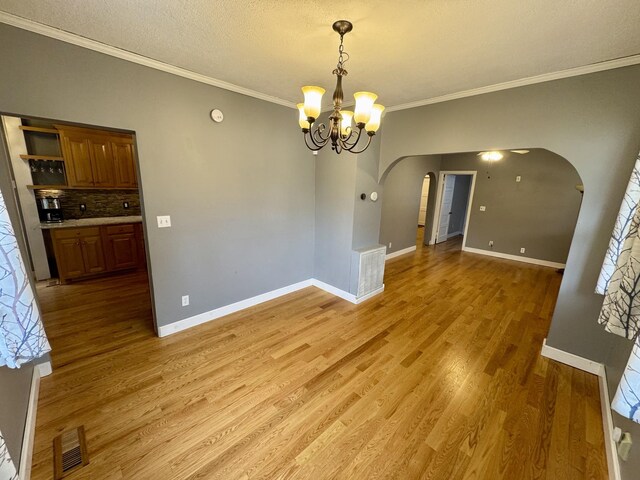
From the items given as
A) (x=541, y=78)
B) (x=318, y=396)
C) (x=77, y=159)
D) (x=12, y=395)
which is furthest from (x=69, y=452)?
(x=541, y=78)

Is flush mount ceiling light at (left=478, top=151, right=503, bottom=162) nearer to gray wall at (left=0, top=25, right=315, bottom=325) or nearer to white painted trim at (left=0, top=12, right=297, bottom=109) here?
gray wall at (left=0, top=25, right=315, bottom=325)

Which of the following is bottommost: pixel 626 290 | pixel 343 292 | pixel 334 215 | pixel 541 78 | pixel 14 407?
pixel 343 292

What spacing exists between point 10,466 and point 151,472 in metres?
0.91

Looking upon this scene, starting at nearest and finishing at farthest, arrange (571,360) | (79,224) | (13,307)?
(13,307) < (571,360) < (79,224)

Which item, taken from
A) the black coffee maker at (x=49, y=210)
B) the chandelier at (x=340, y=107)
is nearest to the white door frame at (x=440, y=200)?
the chandelier at (x=340, y=107)

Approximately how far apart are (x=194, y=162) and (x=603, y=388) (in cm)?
416

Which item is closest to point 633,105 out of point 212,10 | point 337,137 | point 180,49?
point 337,137

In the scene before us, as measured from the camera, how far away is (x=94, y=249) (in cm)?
395

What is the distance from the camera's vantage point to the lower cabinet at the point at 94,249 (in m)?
3.68

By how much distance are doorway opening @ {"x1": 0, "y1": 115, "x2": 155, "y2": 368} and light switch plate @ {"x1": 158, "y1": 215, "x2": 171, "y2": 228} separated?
122 cm

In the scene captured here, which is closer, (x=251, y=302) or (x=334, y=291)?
(x=251, y=302)

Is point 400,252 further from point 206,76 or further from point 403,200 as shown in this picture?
point 206,76

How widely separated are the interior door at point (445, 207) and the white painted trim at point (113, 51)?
5497 mm

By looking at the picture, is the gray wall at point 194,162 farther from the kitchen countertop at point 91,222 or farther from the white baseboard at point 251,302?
the kitchen countertop at point 91,222
